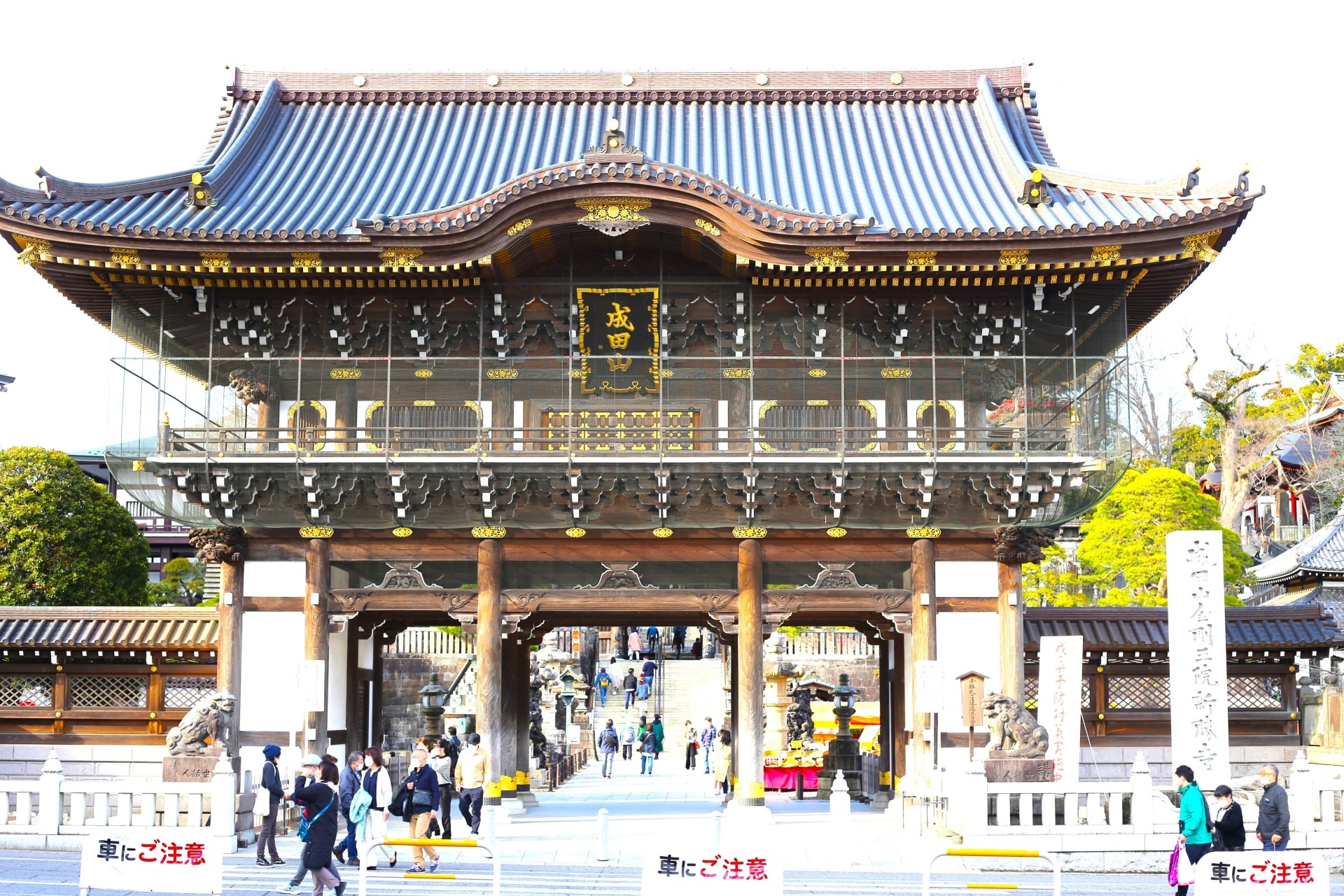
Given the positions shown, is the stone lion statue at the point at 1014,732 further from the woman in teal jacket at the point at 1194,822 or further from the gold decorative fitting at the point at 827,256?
the gold decorative fitting at the point at 827,256

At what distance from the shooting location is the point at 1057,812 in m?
20.1

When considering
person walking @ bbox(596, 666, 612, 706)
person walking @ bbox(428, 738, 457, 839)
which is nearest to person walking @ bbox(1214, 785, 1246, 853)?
person walking @ bbox(428, 738, 457, 839)

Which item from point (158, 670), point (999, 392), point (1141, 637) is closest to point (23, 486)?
point (158, 670)

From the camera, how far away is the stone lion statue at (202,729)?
70.7ft

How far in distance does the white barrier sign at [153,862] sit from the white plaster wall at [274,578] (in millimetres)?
A: 11970

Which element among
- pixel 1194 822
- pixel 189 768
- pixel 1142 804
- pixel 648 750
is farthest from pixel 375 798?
pixel 648 750

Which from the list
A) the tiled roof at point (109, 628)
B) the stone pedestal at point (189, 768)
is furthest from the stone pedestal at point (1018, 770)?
the tiled roof at point (109, 628)

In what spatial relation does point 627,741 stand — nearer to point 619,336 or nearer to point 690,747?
point 690,747

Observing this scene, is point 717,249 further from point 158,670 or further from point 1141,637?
point 158,670

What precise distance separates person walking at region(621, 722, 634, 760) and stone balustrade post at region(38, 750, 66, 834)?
32.1 m

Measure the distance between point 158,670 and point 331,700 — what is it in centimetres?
312

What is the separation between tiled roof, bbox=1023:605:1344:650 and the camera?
24.8 m

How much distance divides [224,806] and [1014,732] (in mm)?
11359

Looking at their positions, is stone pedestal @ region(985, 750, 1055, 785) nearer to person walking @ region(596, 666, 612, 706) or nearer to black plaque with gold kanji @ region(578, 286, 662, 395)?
black plaque with gold kanji @ region(578, 286, 662, 395)
